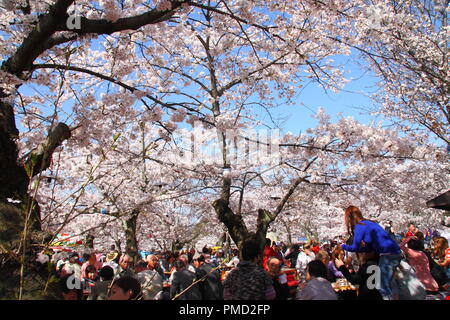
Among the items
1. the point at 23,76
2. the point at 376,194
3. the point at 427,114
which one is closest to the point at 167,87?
the point at 23,76

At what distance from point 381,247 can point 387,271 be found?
10.4 inches

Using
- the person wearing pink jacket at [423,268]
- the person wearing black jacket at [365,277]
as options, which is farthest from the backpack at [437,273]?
the person wearing black jacket at [365,277]

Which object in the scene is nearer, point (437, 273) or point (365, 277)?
point (365, 277)

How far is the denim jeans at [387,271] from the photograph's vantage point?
358 cm

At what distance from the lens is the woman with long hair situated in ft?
11.7

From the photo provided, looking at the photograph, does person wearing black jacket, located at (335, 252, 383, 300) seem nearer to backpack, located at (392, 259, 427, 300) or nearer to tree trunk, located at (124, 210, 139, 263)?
backpack, located at (392, 259, 427, 300)

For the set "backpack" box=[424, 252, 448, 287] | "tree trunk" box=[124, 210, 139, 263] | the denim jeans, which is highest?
"tree trunk" box=[124, 210, 139, 263]

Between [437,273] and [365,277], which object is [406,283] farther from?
[437,273]

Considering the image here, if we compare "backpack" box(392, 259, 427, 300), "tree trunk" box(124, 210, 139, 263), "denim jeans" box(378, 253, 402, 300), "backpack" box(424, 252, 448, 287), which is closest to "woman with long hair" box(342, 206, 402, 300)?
"denim jeans" box(378, 253, 402, 300)

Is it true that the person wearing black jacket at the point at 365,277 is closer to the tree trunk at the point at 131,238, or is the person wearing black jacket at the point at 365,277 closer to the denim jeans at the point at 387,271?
the denim jeans at the point at 387,271

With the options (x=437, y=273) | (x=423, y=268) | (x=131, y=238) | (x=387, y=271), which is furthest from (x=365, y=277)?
(x=131, y=238)

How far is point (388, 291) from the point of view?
3.61 meters

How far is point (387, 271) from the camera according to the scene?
359cm
